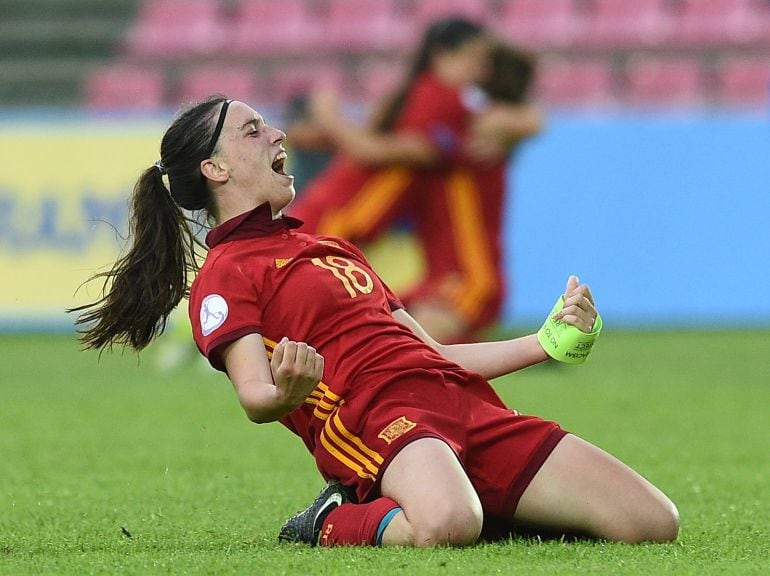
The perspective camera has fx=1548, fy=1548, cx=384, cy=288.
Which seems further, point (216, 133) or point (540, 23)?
point (540, 23)

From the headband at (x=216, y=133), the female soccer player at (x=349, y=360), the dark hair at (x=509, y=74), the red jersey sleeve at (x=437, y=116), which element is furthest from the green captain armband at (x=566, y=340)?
the dark hair at (x=509, y=74)

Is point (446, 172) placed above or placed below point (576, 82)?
below

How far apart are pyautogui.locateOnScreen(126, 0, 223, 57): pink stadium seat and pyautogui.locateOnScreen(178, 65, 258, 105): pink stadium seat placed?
31 centimetres

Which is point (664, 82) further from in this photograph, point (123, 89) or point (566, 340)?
point (566, 340)

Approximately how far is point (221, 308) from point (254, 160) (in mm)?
503

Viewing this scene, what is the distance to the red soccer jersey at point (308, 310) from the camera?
3.89 metres

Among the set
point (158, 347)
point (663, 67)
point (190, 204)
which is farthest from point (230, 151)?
point (663, 67)

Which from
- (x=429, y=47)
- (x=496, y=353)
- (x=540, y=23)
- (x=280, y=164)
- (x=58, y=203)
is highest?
(x=540, y=23)

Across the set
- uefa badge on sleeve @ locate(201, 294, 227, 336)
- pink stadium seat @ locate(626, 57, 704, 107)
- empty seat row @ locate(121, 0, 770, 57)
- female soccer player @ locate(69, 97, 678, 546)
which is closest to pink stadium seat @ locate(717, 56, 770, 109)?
pink stadium seat @ locate(626, 57, 704, 107)

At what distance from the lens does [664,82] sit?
1435 cm

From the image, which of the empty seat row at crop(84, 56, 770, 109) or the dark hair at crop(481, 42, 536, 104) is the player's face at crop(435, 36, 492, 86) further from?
the empty seat row at crop(84, 56, 770, 109)

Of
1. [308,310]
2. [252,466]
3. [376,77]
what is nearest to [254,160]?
[308,310]

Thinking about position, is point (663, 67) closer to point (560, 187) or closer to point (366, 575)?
point (560, 187)

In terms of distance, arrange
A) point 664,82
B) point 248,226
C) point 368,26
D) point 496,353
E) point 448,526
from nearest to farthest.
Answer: point 448,526 → point 248,226 → point 496,353 → point 664,82 → point 368,26
